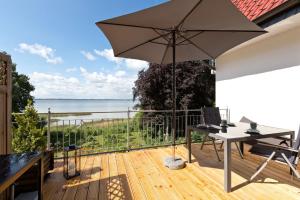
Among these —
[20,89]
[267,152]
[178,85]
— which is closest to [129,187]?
[267,152]

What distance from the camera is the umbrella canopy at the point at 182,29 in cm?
225

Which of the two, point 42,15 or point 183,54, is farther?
point 42,15

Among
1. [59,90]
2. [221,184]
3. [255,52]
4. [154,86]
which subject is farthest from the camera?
[59,90]

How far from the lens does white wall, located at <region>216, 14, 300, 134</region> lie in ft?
12.2

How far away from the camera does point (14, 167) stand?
146 centimetres

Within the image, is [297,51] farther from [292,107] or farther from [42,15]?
[42,15]

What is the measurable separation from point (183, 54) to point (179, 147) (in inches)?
94.7

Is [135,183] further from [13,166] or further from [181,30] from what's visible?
[181,30]

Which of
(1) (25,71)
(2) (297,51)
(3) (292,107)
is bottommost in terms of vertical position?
(3) (292,107)

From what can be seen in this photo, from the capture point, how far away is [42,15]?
21.5 ft

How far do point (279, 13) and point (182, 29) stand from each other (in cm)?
192

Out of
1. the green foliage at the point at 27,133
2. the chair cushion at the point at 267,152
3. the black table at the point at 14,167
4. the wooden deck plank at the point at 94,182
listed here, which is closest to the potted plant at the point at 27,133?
the green foliage at the point at 27,133

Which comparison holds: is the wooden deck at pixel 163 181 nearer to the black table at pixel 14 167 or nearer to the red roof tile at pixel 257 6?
the black table at pixel 14 167

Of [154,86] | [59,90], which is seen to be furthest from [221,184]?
[59,90]
